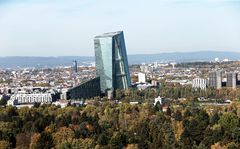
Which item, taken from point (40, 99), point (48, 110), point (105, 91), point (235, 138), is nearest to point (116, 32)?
point (105, 91)

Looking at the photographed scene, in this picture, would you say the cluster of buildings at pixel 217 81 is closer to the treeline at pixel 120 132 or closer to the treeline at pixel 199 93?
the treeline at pixel 199 93

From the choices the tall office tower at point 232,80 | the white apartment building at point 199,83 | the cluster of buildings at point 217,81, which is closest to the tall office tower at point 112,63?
the white apartment building at point 199,83

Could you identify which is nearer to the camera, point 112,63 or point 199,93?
point 199,93

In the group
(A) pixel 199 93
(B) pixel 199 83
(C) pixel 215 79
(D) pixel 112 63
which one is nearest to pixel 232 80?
(C) pixel 215 79

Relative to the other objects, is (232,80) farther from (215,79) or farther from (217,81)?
(215,79)

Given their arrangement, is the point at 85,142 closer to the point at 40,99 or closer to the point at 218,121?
the point at 218,121

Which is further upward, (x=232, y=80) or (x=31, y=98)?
(x=232, y=80)
